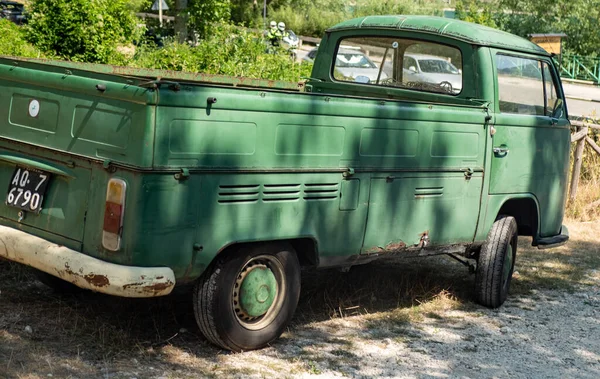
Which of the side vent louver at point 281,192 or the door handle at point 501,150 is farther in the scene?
the door handle at point 501,150

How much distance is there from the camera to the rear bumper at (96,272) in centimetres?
436

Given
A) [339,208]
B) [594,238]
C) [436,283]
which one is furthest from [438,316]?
[594,238]

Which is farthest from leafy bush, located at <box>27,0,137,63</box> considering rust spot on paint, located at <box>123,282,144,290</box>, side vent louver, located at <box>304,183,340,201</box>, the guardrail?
the guardrail

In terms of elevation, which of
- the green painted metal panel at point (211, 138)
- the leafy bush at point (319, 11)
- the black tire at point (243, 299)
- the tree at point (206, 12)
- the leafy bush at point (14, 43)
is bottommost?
→ the black tire at point (243, 299)

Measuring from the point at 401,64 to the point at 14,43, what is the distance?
538 centimetres

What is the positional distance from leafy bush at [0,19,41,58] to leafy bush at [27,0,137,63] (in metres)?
0.25

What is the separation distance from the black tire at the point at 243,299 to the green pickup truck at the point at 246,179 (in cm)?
1

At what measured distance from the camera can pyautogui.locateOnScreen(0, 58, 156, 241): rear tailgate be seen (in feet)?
14.4

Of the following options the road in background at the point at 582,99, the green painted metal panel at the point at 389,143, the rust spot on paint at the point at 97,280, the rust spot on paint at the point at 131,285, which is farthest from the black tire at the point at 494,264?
the road in background at the point at 582,99

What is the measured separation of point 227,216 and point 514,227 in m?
2.91

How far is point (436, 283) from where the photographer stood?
7.18 metres

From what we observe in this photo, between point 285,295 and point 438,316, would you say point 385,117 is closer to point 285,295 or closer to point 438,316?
point 285,295

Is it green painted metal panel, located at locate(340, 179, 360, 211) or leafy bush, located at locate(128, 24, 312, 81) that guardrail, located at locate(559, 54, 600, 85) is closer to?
leafy bush, located at locate(128, 24, 312, 81)

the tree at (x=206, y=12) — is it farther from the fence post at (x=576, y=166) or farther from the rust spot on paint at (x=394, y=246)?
the rust spot on paint at (x=394, y=246)
